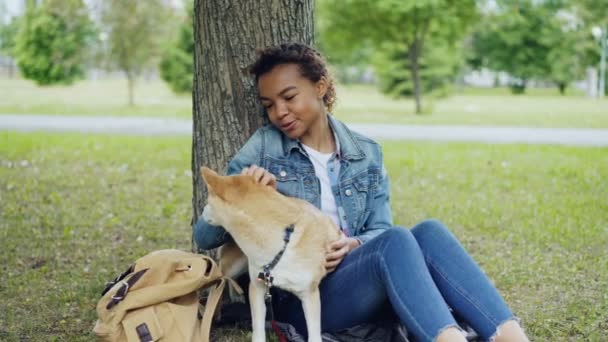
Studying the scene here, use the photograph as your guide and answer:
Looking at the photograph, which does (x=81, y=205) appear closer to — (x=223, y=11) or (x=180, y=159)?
(x=180, y=159)

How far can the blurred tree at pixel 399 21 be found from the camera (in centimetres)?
1877

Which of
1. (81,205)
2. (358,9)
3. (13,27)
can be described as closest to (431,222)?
(81,205)

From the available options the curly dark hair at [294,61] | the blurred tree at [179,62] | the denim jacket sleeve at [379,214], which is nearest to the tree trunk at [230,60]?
the curly dark hair at [294,61]

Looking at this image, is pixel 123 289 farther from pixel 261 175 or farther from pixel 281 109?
pixel 281 109

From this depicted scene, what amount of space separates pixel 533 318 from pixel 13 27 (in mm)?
50970

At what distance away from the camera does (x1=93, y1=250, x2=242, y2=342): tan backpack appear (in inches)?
115

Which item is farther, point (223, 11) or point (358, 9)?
point (358, 9)

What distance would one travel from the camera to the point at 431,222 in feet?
10.8

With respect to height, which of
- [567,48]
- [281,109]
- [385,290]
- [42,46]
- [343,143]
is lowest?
[385,290]

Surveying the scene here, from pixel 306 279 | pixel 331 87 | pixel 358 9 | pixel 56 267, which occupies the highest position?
pixel 358 9

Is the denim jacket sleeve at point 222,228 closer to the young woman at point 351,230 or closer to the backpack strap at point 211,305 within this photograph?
the young woman at point 351,230

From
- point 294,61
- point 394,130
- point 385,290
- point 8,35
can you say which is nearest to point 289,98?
point 294,61

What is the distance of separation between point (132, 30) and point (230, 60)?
1814cm

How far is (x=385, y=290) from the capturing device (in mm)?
3076
